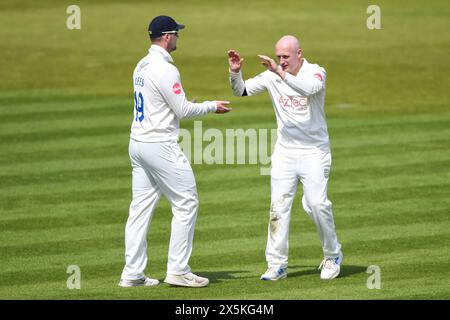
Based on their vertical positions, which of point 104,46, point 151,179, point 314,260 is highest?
point 104,46

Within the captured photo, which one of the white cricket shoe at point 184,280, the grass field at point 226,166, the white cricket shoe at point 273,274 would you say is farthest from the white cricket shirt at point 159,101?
the white cricket shoe at point 273,274

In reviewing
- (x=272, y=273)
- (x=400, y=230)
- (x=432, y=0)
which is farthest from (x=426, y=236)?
(x=432, y=0)

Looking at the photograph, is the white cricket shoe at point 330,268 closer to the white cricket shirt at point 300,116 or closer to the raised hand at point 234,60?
the white cricket shirt at point 300,116

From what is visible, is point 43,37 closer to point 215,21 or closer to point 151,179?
point 215,21

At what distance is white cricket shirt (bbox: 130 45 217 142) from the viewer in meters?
9.54

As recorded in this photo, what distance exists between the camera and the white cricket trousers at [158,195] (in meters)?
9.64

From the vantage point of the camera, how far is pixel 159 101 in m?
9.62

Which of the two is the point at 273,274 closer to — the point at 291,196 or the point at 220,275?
the point at 220,275

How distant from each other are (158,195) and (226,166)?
6104 mm

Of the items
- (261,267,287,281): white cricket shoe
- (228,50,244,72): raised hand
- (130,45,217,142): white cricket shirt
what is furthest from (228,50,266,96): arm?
(261,267,287,281): white cricket shoe

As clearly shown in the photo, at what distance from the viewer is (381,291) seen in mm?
9391

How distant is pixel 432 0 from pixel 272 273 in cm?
2256

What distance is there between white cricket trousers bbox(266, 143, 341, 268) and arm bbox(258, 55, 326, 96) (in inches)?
28.1

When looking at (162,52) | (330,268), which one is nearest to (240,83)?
(162,52)
